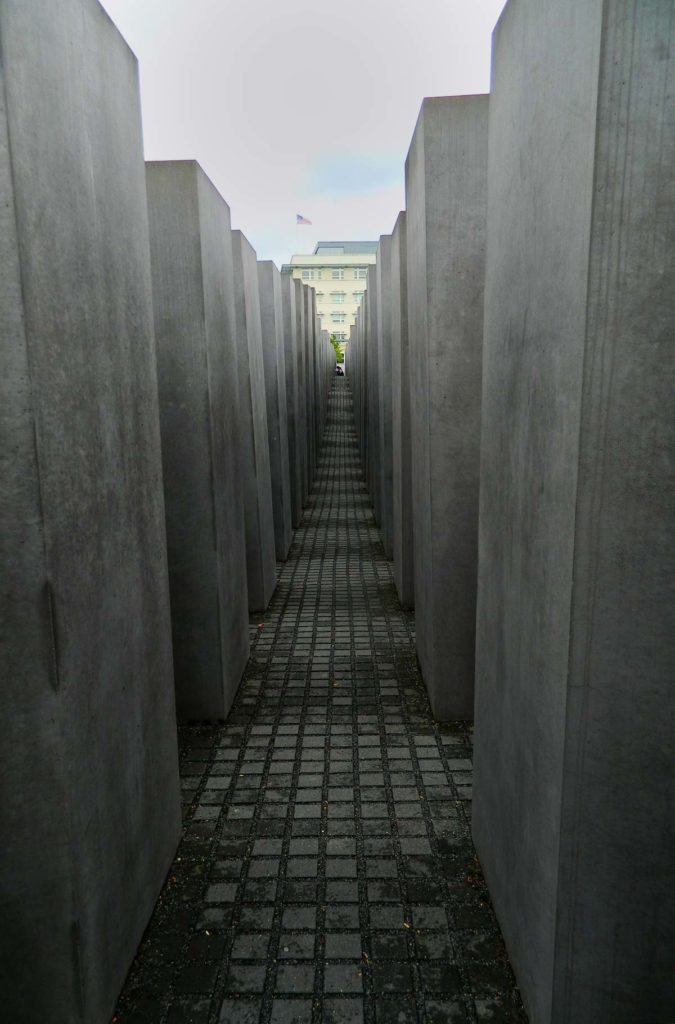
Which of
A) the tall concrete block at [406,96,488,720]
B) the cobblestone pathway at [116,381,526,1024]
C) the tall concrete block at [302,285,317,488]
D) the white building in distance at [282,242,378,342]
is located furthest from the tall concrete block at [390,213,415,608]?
the white building in distance at [282,242,378,342]

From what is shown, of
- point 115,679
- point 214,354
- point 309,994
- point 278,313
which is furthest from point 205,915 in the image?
point 278,313

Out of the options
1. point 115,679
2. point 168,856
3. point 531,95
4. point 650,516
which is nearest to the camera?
point 650,516

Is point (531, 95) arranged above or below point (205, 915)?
above

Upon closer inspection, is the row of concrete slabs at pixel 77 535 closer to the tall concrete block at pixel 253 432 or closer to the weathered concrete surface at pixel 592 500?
the weathered concrete surface at pixel 592 500

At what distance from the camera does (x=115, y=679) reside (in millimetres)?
3279

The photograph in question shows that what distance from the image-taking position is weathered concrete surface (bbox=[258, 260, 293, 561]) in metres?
10.8

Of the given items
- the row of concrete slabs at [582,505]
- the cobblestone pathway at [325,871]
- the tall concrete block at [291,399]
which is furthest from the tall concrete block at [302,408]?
the row of concrete slabs at [582,505]

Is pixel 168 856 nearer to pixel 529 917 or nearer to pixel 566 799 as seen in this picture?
pixel 529 917

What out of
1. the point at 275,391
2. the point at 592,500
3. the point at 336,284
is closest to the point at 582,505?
the point at 592,500

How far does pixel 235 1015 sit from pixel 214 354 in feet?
14.6

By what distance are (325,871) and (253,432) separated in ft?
18.2

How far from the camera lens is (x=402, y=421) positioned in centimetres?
814

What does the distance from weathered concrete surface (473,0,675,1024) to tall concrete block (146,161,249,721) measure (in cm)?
287

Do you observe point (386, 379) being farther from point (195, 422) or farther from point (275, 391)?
point (195, 422)
